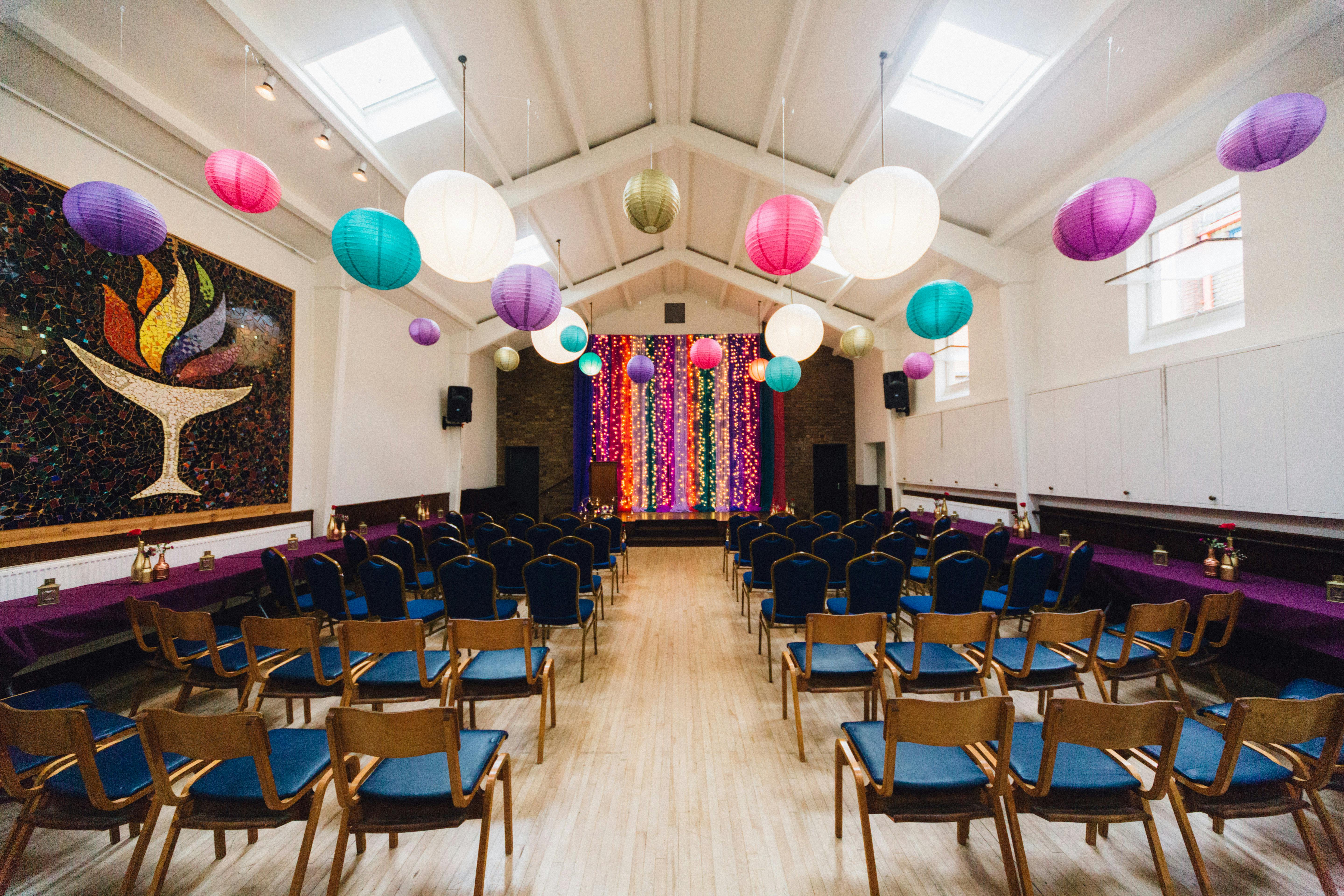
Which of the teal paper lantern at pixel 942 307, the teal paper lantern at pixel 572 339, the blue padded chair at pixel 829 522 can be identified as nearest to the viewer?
the teal paper lantern at pixel 942 307

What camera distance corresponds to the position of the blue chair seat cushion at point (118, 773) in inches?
62.5

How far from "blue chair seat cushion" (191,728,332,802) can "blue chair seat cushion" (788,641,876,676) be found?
211 cm

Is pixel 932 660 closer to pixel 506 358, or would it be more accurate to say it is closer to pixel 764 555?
pixel 764 555

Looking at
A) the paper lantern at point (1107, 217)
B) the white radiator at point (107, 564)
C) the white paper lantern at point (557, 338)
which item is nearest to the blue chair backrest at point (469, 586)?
the white radiator at point (107, 564)

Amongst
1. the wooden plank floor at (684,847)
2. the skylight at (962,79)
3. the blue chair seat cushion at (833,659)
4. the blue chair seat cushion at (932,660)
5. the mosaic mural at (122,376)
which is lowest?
the wooden plank floor at (684,847)

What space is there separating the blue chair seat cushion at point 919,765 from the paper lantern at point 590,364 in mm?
7245

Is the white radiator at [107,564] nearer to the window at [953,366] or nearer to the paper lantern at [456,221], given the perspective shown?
the paper lantern at [456,221]

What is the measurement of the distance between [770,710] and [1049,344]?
560 centimetres

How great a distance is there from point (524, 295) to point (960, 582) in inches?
149

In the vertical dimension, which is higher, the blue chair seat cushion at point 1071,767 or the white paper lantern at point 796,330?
the white paper lantern at point 796,330

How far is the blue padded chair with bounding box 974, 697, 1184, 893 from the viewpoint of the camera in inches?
58.2

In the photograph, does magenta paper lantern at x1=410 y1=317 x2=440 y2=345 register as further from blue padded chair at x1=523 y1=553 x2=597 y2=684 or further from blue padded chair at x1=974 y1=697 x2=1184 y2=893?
blue padded chair at x1=974 y1=697 x2=1184 y2=893

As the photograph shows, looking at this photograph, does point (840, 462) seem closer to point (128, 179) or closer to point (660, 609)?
point (660, 609)

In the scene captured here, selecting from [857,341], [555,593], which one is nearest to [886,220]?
[555,593]
